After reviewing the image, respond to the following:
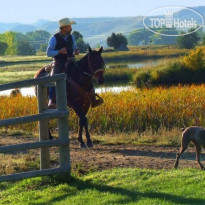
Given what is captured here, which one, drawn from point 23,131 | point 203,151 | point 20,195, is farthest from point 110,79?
point 20,195

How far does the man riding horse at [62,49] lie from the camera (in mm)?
13516

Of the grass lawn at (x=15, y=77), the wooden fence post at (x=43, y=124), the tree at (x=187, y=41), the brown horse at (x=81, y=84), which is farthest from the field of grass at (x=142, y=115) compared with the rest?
the tree at (x=187, y=41)

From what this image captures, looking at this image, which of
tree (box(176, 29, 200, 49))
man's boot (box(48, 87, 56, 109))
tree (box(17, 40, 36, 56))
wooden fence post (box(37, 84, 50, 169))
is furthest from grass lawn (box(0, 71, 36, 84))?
tree (box(17, 40, 36, 56))

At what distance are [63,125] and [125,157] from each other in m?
2.56

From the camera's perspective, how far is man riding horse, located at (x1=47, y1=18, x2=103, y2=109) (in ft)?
44.3

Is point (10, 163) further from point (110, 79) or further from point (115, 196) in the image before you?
point (110, 79)

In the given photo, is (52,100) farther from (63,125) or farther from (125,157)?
(63,125)

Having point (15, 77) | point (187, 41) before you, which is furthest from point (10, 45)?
point (15, 77)

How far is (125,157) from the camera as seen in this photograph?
11.6m

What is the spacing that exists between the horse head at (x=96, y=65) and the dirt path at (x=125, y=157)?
156cm

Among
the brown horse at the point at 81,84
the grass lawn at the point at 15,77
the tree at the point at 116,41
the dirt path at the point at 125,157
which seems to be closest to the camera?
the dirt path at the point at 125,157

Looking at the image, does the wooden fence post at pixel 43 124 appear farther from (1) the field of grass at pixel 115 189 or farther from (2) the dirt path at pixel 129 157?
(2) the dirt path at pixel 129 157

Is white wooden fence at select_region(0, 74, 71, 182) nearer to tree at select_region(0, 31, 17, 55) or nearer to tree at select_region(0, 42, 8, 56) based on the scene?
tree at select_region(0, 31, 17, 55)

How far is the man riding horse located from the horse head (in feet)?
1.45
